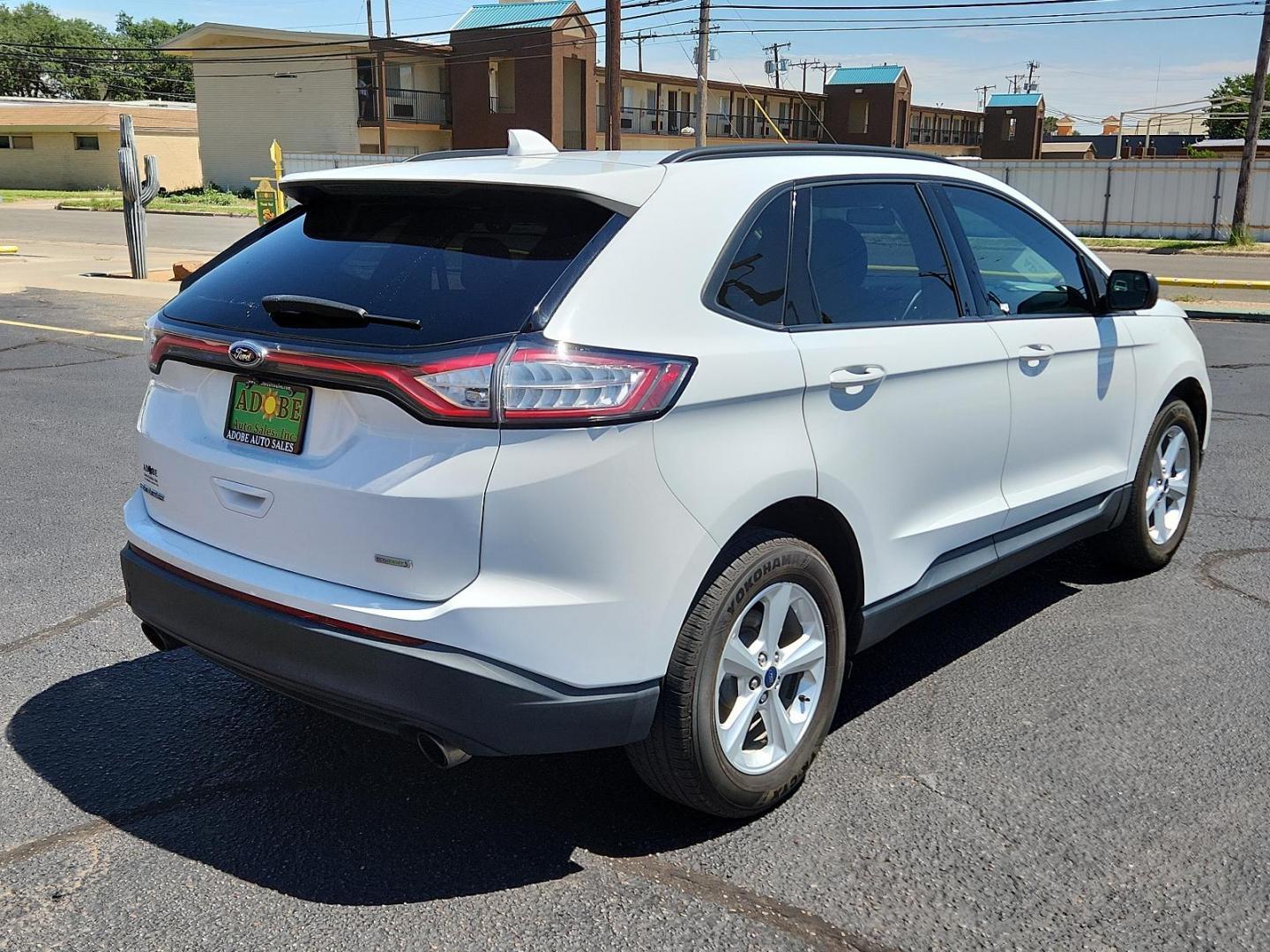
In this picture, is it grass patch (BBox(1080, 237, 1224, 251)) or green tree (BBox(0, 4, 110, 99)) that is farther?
green tree (BBox(0, 4, 110, 99))

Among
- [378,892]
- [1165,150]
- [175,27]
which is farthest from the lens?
[175,27]

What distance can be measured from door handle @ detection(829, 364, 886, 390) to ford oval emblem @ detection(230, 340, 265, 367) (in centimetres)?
151

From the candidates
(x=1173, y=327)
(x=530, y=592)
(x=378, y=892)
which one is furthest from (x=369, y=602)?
(x=1173, y=327)

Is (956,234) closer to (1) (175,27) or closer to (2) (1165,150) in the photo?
(2) (1165,150)

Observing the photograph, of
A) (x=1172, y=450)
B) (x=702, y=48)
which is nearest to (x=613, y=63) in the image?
(x=702, y=48)

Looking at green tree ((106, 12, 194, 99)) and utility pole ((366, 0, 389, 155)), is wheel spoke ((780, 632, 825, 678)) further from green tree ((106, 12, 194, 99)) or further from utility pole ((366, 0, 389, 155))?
green tree ((106, 12, 194, 99))

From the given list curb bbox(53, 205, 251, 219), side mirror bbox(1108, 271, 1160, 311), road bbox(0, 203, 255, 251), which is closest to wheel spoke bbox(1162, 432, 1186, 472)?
side mirror bbox(1108, 271, 1160, 311)

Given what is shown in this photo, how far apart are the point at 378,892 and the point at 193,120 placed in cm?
6822

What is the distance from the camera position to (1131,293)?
4.75 metres

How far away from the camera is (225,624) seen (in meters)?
3.10

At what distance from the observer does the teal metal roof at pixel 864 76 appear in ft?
216

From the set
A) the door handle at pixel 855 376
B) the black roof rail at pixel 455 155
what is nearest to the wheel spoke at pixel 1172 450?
the door handle at pixel 855 376

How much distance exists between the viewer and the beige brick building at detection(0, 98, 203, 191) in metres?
58.0

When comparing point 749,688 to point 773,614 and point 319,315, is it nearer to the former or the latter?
point 773,614
